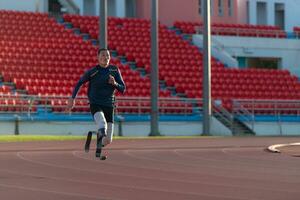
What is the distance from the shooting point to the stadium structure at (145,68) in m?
33.8

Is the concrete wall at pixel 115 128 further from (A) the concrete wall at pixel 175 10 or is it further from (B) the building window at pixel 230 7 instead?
(B) the building window at pixel 230 7

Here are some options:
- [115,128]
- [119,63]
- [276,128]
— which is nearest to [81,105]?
[115,128]

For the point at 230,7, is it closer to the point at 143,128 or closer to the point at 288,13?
the point at 288,13

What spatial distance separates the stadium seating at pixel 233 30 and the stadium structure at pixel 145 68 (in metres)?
0.06

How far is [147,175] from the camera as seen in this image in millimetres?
12734

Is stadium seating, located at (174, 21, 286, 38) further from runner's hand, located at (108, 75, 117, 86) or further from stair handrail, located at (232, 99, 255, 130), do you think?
runner's hand, located at (108, 75, 117, 86)

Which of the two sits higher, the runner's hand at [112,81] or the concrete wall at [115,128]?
the runner's hand at [112,81]

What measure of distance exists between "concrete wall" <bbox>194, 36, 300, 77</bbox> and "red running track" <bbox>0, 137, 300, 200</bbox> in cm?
2829

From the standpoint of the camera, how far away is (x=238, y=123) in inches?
1486

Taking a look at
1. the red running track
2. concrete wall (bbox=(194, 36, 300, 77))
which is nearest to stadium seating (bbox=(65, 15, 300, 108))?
concrete wall (bbox=(194, 36, 300, 77))

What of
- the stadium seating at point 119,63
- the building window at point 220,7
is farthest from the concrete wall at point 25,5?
the building window at point 220,7

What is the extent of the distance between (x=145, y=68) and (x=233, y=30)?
362 inches

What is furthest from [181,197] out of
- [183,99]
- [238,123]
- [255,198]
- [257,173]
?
[238,123]

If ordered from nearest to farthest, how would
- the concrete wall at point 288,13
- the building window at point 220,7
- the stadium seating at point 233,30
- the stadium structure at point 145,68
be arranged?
the stadium structure at point 145,68 → the stadium seating at point 233,30 → the building window at point 220,7 → the concrete wall at point 288,13
